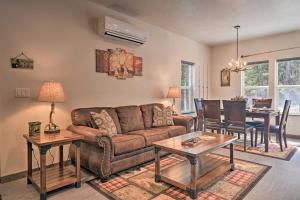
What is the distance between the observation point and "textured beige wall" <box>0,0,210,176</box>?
2537 millimetres

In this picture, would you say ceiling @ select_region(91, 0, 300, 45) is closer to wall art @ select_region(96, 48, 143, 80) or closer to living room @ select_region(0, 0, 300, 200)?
living room @ select_region(0, 0, 300, 200)

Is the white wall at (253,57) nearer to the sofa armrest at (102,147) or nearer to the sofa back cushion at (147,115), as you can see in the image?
the sofa back cushion at (147,115)

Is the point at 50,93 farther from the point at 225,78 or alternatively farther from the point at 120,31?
the point at 225,78

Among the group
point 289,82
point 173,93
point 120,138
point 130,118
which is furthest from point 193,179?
point 289,82

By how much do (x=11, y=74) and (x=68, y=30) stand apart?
1.03 metres

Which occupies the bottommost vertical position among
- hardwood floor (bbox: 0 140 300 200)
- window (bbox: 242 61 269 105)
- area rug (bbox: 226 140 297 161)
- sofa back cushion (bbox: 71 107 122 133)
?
hardwood floor (bbox: 0 140 300 200)

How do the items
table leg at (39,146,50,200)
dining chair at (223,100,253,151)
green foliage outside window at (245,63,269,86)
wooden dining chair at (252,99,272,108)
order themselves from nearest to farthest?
table leg at (39,146,50,200) < dining chair at (223,100,253,151) < wooden dining chair at (252,99,272,108) < green foliage outside window at (245,63,269,86)

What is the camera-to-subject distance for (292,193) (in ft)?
7.25

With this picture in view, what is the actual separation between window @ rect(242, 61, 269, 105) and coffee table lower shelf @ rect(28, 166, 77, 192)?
507cm

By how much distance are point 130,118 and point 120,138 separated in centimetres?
74

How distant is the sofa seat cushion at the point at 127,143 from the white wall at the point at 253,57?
4.05 metres

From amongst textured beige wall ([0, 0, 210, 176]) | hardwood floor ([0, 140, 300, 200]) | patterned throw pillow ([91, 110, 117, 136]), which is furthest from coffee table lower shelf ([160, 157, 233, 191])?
textured beige wall ([0, 0, 210, 176])

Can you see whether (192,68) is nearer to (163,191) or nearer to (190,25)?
(190,25)

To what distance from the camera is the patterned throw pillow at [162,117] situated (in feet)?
12.5
